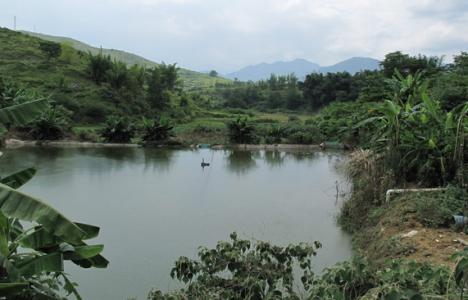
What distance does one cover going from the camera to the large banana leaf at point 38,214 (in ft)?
8.05

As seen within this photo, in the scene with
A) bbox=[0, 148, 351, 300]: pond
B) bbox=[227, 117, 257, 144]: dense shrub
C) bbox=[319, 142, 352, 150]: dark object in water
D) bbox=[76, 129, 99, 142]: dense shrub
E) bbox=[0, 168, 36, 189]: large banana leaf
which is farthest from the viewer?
bbox=[227, 117, 257, 144]: dense shrub

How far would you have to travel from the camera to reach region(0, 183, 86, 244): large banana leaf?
246cm

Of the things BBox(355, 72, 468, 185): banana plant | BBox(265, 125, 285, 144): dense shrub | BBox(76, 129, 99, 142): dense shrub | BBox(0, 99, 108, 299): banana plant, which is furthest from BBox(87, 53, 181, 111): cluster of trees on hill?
BBox(0, 99, 108, 299): banana plant

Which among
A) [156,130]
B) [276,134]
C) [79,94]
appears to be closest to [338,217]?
[156,130]

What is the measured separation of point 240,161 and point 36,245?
11.9 metres

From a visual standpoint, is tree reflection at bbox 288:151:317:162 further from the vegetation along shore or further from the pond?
the vegetation along shore

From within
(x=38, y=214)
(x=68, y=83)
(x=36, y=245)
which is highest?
(x=68, y=83)

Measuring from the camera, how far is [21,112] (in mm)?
3436

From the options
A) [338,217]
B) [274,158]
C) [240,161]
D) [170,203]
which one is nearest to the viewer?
[338,217]

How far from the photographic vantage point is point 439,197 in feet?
18.8

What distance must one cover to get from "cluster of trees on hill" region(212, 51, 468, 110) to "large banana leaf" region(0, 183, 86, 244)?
35.5 ft

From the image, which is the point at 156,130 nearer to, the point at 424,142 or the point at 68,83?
the point at 68,83

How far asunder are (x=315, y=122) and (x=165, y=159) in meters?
9.57

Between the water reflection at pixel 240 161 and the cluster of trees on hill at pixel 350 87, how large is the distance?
450 centimetres
